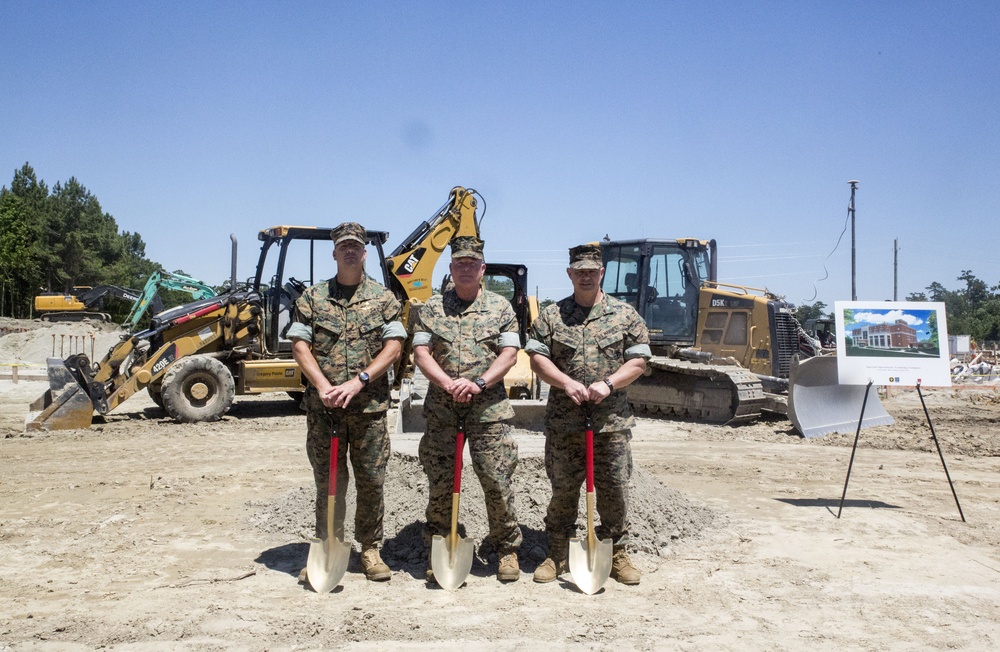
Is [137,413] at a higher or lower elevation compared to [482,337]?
lower

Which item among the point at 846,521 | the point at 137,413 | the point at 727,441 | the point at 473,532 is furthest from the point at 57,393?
the point at 846,521

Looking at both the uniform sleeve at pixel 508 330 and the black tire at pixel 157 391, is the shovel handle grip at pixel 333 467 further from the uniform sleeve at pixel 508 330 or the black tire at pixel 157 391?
the black tire at pixel 157 391

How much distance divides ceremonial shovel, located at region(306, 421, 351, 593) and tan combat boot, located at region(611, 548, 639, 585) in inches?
59.8

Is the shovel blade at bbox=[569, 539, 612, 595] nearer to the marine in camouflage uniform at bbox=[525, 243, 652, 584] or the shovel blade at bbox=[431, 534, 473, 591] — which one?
the marine in camouflage uniform at bbox=[525, 243, 652, 584]

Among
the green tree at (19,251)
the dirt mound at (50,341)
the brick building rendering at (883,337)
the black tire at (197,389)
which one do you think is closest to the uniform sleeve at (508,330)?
the brick building rendering at (883,337)

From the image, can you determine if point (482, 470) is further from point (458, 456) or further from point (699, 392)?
point (699, 392)

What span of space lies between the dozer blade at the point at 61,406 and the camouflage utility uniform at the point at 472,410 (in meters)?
8.14

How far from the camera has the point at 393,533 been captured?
5273 mm

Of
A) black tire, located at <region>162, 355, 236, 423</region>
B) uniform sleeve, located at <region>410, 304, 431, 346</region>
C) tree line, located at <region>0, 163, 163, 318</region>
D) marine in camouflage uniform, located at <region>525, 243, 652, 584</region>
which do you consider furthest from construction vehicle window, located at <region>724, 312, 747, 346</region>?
tree line, located at <region>0, 163, 163, 318</region>

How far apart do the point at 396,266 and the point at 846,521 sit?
813 cm

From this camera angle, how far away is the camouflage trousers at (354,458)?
4488 mm

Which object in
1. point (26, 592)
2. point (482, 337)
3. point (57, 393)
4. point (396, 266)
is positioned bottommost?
point (26, 592)

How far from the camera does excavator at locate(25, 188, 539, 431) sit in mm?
10984

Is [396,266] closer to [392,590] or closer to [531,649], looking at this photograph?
[392,590]
